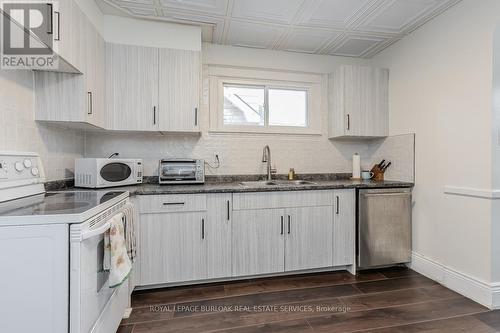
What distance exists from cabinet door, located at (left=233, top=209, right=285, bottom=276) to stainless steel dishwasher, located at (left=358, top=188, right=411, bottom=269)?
2.71 ft

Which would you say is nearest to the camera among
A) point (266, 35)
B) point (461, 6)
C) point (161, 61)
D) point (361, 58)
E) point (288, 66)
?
point (461, 6)

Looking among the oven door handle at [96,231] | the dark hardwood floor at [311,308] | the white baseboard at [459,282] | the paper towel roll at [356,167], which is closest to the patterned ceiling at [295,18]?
the paper towel roll at [356,167]

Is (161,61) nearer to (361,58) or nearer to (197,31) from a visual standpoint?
(197,31)

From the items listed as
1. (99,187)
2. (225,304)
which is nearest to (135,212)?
(99,187)

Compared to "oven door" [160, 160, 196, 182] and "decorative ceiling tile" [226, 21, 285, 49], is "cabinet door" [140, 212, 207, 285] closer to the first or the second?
"oven door" [160, 160, 196, 182]

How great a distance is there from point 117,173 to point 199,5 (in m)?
1.60

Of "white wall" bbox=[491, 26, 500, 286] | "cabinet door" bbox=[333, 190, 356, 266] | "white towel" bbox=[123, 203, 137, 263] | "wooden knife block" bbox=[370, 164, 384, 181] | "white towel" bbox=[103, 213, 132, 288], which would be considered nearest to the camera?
"white towel" bbox=[103, 213, 132, 288]

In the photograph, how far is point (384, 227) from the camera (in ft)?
8.09

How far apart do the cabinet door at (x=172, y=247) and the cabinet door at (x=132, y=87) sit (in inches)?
35.2

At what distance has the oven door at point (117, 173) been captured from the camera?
6.77ft

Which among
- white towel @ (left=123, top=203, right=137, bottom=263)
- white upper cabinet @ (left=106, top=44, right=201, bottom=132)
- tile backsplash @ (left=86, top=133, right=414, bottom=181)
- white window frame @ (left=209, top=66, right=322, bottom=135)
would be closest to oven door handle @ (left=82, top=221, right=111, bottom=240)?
white towel @ (left=123, top=203, right=137, bottom=263)

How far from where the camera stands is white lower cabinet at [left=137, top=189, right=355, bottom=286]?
2.05 m

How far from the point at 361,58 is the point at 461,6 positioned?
1185mm

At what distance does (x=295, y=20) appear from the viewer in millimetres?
2322
